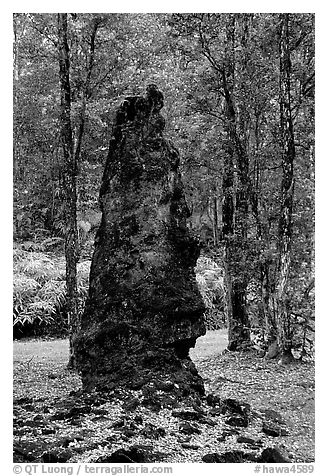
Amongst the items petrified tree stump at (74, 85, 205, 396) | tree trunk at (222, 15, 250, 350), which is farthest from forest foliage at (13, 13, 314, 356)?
petrified tree stump at (74, 85, 205, 396)

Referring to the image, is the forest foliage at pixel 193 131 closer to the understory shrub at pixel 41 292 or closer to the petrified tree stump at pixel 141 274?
the understory shrub at pixel 41 292

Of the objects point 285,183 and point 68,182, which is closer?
point 285,183

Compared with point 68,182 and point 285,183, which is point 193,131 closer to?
point 285,183

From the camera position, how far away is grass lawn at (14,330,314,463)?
4676mm

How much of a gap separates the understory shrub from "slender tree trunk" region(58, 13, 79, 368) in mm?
222

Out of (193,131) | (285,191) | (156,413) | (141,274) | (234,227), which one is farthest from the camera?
(234,227)

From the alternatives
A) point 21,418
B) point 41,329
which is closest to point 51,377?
point 41,329

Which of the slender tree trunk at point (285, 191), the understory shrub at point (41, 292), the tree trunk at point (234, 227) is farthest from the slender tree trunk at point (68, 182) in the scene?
the slender tree trunk at point (285, 191)

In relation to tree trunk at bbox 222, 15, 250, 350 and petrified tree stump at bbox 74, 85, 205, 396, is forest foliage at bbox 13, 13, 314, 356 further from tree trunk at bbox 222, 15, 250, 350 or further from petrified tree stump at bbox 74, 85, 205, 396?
petrified tree stump at bbox 74, 85, 205, 396

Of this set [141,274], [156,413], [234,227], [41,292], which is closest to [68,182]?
[41,292]

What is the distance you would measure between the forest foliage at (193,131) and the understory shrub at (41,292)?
0.02m

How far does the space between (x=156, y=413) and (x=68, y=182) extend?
3175mm

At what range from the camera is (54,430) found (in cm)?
485

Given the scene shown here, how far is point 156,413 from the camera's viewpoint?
16.7 feet
